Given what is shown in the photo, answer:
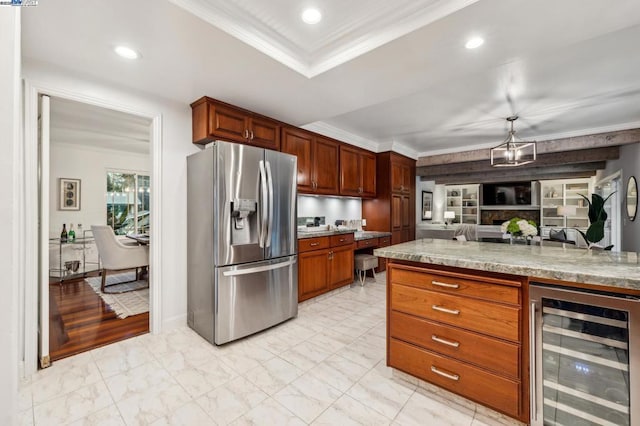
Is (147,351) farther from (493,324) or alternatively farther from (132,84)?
(493,324)

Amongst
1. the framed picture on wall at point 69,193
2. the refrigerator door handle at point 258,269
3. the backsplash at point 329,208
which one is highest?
the framed picture on wall at point 69,193

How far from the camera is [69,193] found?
16.2 ft

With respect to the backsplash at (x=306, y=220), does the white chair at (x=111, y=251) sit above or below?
below

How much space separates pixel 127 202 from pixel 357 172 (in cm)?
481

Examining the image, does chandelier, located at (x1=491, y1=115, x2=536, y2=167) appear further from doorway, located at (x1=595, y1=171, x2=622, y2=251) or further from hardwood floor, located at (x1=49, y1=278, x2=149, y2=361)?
hardwood floor, located at (x1=49, y1=278, x2=149, y2=361)

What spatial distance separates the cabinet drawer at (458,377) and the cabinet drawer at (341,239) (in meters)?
1.99

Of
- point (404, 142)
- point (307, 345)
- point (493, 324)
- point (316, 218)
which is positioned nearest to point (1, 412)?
point (493, 324)

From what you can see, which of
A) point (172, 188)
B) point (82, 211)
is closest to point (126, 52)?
point (172, 188)

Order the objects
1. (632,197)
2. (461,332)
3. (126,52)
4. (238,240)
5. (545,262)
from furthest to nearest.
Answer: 1. (632,197)
2. (238,240)
3. (126,52)
4. (461,332)
5. (545,262)

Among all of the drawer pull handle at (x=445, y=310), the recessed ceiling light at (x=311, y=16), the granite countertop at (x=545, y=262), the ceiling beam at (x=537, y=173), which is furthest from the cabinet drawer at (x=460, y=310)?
the ceiling beam at (x=537, y=173)

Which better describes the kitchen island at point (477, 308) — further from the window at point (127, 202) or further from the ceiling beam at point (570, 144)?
the window at point (127, 202)

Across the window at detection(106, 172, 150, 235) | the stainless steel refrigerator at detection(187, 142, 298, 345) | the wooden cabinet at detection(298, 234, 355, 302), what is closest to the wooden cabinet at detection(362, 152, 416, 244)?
the wooden cabinet at detection(298, 234, 355, 302)

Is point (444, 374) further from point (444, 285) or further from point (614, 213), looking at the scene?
point (614, 213)

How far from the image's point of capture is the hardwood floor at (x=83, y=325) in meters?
2.42
